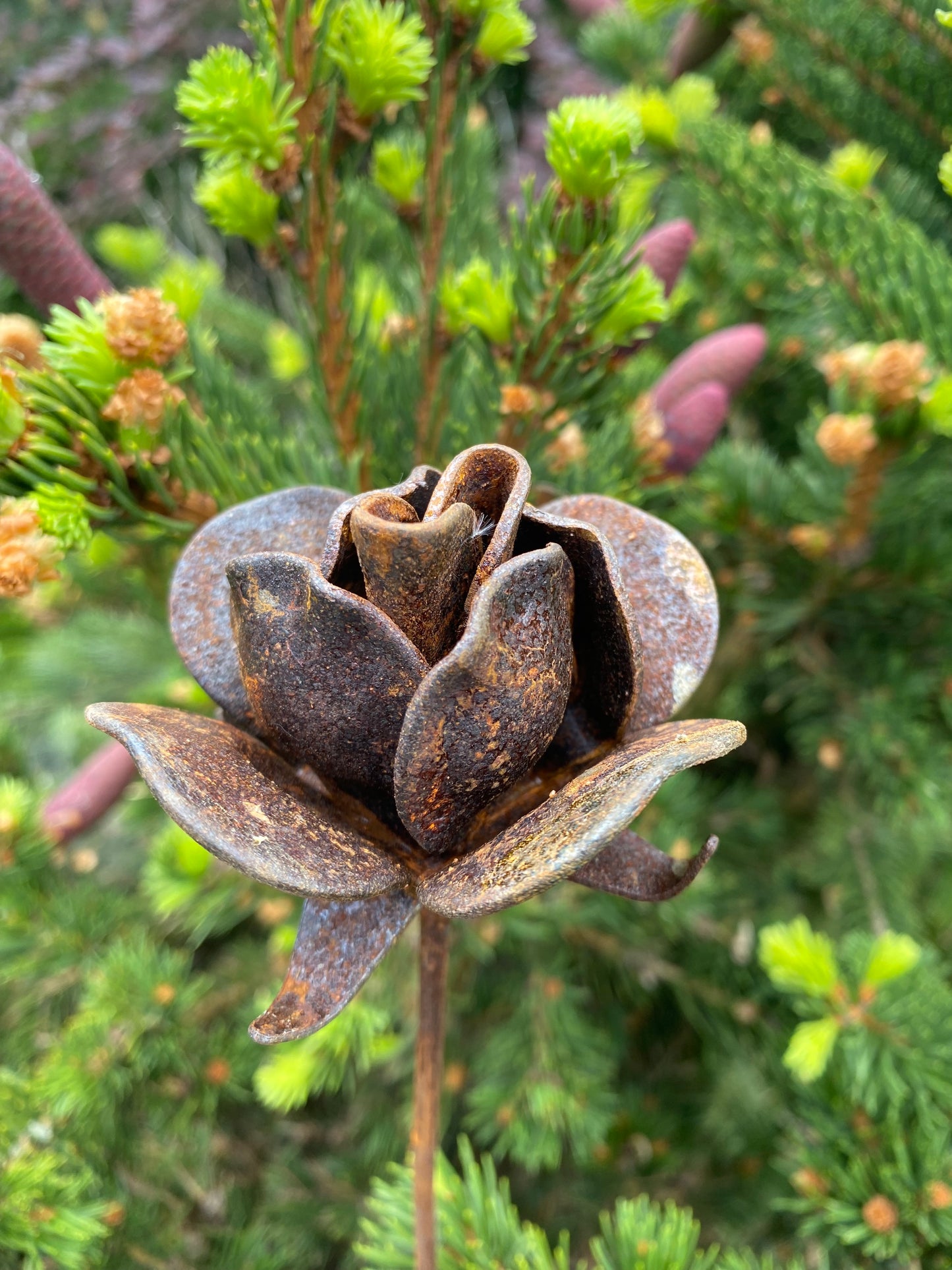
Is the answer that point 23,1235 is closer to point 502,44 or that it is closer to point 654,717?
point 654,717

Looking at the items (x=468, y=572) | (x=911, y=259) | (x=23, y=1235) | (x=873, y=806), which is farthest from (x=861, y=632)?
(x=23, y=1235)

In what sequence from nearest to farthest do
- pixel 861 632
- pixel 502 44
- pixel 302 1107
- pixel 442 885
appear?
pixel 442 885 → pixel 502 44 → pixel 861 632 → pixel 302 1107

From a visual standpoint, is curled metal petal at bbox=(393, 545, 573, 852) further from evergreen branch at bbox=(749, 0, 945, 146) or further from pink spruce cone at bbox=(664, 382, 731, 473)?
evergreen branch at bbox=(749, 0, 945, 146)

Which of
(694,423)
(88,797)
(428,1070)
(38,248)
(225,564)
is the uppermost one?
(38,248)

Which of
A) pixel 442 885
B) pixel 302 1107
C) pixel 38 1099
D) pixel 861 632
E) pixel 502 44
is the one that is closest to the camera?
pixel 442 885

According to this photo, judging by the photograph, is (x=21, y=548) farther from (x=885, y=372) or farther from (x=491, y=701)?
(x=885, y=372)

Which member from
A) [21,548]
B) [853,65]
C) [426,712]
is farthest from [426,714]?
[853,65]
